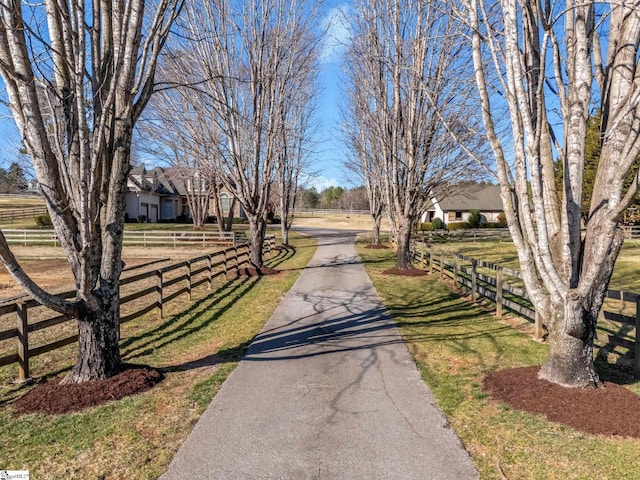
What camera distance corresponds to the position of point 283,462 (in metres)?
3.78

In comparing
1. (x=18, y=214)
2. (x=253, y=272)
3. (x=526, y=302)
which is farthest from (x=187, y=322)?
(x=18, y=214)

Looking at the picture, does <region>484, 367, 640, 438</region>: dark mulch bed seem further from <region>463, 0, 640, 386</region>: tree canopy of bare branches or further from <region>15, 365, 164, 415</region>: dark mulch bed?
<region>15, 365, 164, 415</region>: dark mulch bed

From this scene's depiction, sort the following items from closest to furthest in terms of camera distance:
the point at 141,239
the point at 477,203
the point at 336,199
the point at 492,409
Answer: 1. the point at 492,409
2. the point at 141,239
3. the point at 477,203
4. the point at 336,199

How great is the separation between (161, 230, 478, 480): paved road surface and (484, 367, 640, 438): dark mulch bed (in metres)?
0.93

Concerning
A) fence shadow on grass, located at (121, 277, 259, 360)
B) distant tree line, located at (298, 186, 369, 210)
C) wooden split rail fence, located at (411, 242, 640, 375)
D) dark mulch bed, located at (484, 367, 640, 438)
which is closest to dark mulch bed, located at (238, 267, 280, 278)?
fence shadow on grass, located at (121, 277, 259, 360)

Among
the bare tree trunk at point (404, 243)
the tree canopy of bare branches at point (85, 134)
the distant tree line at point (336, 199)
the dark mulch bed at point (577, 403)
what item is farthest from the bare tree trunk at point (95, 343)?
the distant tree line at point (336, 199)

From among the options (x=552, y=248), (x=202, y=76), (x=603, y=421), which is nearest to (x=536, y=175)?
(x=552, y=248)

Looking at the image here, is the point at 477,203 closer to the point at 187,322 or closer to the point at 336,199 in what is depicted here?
the point at 187,322

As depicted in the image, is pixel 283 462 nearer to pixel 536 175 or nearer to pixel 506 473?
pixel 506 473

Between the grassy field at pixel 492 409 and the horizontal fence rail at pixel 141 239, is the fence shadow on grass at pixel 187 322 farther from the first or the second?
the horizontal fence rail at pixel 141 239

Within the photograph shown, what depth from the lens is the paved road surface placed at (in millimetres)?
3699

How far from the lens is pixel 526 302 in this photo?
1260 cm

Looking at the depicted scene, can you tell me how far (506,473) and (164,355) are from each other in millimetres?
A: 5142

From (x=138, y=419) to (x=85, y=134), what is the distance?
3126mm
